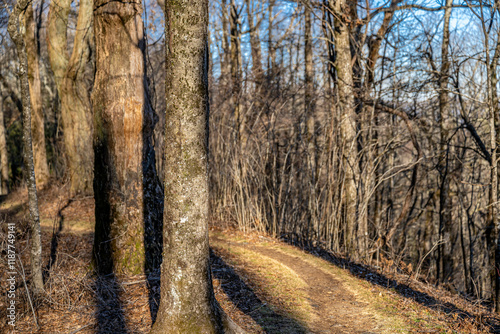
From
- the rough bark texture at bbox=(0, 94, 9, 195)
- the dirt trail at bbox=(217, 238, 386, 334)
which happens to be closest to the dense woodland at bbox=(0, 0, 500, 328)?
the dirt trail at bbox=(217, 238, 386, 334)

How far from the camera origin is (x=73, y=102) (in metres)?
9.75

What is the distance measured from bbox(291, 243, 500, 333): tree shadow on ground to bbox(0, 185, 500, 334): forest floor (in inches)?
0.7

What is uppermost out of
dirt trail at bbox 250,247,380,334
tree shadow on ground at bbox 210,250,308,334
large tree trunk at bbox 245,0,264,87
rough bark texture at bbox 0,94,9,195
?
large tree trunk at bbox 245,0,264,87

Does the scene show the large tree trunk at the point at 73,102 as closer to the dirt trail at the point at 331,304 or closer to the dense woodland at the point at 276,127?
the dense woodland at the point at 276,127

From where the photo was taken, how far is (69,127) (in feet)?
32.4

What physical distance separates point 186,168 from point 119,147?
223 centimetres

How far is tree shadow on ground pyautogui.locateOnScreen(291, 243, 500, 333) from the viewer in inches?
175

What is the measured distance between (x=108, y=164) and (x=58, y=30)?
696 centimetres

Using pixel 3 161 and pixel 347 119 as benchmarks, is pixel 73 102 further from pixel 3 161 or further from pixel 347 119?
pixel 3 161

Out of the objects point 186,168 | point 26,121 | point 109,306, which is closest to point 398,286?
point 109,306

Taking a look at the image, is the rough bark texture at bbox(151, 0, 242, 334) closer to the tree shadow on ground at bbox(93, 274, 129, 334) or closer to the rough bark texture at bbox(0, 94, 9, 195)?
the tree shadow on ground at bbox(93, 274, 129, 334)

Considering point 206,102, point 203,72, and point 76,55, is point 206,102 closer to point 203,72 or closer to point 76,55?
point 203,72

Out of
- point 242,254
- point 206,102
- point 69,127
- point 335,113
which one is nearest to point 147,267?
point 242,254

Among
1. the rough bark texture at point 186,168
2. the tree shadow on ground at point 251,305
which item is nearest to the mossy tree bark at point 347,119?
the tree shadow on ground at point 251,305
